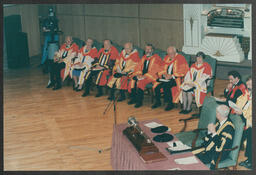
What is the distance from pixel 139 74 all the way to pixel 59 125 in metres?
2.01

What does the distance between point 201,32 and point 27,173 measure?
6344 mm

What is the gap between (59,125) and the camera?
8961mm

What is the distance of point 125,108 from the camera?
31.8 ft

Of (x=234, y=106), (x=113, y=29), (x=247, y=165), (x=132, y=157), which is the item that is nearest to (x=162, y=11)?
(x=113, y=29)

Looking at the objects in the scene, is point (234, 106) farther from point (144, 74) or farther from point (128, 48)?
point (128, 48)

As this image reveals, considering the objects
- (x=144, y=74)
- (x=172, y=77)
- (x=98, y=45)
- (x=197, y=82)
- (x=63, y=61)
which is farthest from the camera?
(x=98, y=45)

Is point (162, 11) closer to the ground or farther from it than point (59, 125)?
farther from it

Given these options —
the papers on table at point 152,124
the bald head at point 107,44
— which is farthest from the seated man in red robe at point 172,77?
the papers on table at point 152,124

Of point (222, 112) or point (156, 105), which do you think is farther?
point (156, 105)

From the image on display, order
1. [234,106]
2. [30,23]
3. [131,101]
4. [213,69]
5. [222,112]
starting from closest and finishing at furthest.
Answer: [222,112] → [234,106] → [213,69] → [131,101] → [30,23]

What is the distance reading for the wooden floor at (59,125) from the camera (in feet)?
24.2

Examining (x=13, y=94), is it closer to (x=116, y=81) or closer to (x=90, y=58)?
(x=90, y=58)

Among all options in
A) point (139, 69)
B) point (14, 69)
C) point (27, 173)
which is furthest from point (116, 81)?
point (14, 69)

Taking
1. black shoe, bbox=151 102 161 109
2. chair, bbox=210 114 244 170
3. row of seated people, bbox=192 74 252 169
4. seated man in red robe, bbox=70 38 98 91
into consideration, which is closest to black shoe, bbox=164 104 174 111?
black shoe, bbox=151 102 161 109
